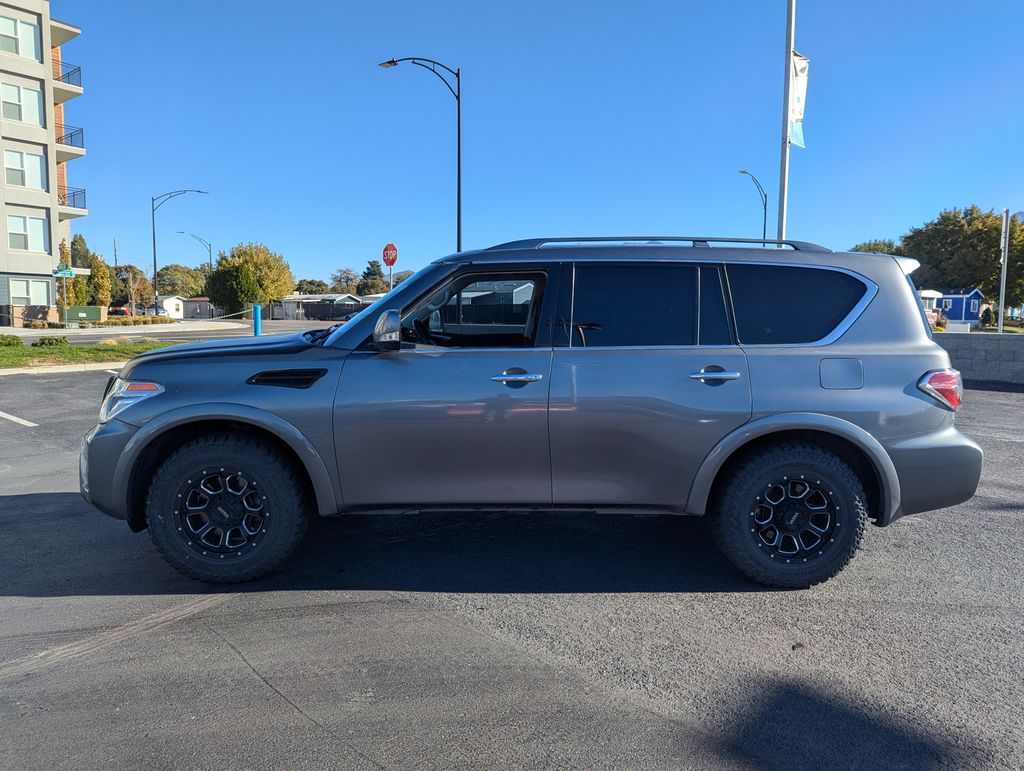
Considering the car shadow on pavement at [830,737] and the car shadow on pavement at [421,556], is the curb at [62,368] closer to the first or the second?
the car shadow on pavement at [421,556]

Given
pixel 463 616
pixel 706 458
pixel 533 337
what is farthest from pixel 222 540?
pixel 706 458

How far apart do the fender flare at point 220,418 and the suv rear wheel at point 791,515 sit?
224 centimetres

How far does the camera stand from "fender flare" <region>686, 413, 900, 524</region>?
3.69m

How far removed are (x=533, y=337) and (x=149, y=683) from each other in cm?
242

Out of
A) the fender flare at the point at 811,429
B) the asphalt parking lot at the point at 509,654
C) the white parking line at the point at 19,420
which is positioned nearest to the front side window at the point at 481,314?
the fender flare at the point at 811,429

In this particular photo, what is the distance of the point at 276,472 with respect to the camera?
3750 mm

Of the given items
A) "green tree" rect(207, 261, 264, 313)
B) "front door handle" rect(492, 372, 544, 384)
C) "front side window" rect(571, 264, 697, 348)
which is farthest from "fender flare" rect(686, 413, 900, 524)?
"green tree" rect(207, 261, 264, 313)

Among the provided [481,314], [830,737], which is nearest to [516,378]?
[481,314]

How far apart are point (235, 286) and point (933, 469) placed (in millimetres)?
65614

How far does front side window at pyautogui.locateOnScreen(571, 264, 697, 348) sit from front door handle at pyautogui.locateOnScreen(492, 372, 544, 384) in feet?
1.06

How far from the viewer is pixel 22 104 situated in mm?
35188

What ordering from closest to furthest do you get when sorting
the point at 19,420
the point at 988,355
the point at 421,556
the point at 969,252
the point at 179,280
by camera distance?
the point at 421,556 → the point at 19,420 → the point at 988,355 → the point at 969,252 → the point at 179,280

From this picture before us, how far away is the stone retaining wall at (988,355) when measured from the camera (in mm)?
13773

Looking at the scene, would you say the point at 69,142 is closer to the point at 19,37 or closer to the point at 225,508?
the point at 19,37
